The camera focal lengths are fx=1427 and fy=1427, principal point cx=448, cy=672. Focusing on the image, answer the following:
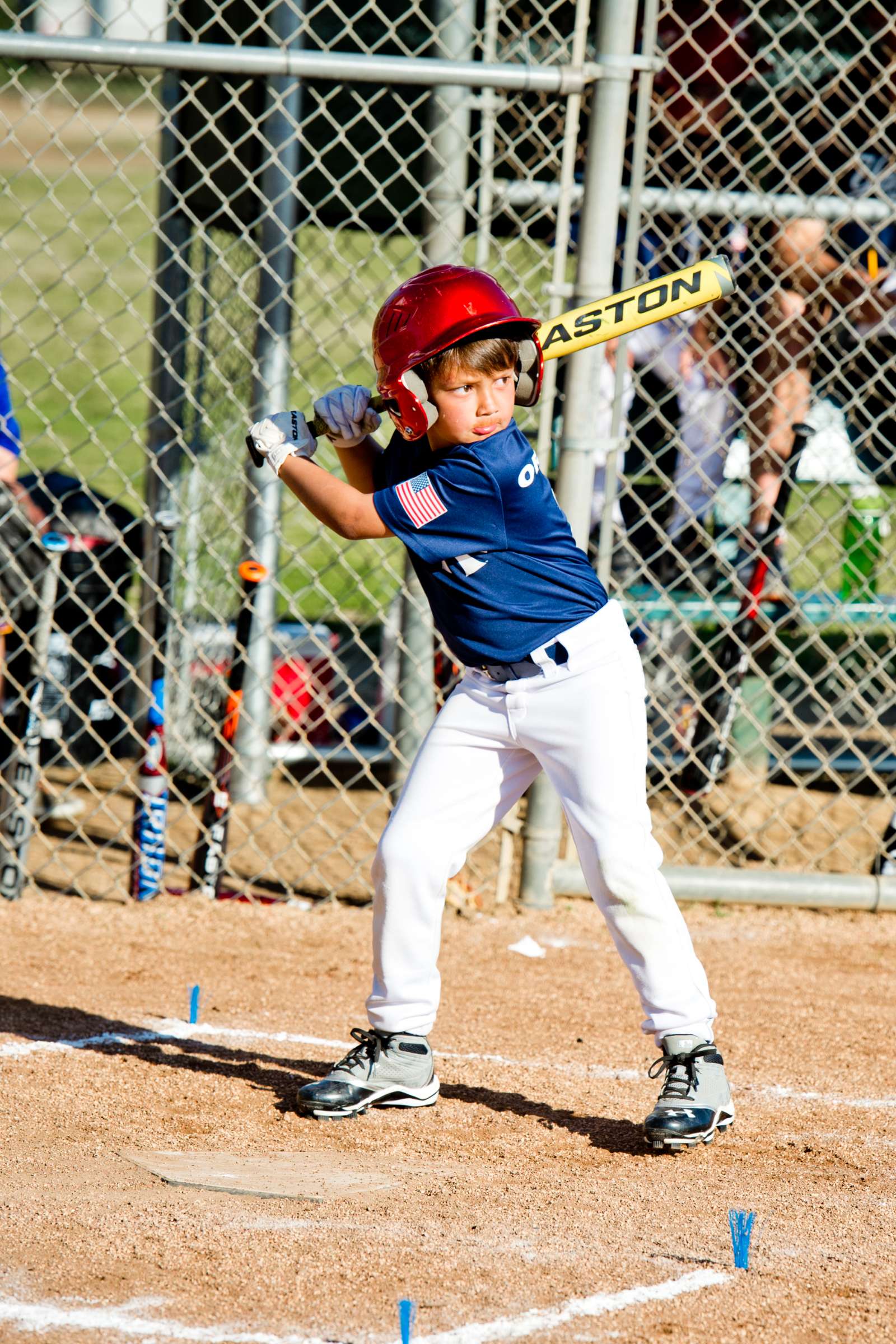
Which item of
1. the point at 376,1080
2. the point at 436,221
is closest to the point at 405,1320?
the point at 376,1080

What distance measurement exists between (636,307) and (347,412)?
0.75m

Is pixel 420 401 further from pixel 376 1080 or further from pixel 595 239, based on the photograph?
pixel 595 239

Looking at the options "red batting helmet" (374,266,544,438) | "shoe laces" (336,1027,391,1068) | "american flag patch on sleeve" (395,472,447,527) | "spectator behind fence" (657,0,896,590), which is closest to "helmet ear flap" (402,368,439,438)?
"red batting helmet" (374,266,544,438)

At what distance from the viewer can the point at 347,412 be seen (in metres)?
2.83

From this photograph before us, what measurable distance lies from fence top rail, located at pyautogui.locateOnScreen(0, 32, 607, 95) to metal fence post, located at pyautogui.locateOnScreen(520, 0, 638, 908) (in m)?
0.09

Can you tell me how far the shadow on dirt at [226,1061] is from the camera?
2.80 m

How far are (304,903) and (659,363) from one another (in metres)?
2.52

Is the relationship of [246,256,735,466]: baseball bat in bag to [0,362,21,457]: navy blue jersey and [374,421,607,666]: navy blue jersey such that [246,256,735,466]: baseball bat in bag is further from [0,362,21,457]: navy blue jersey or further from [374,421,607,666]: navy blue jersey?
[0,362,21,457]: navy blue jersey

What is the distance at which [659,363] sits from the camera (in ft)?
18.0

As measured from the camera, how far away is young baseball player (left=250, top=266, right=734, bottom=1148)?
105 inches

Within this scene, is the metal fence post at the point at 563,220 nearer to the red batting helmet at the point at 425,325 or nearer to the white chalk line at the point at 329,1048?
the red batting helmet at the point at 425,325

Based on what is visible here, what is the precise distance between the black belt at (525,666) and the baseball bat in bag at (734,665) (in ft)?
6.89

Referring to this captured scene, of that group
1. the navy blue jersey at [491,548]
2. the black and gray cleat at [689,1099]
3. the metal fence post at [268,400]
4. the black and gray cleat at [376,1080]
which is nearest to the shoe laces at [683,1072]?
the black and gray cleat at [689,1099]

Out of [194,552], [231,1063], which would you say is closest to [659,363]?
[194,552]
